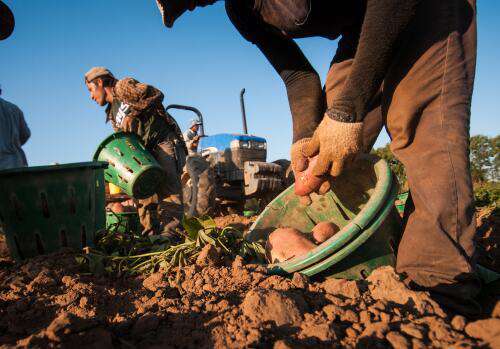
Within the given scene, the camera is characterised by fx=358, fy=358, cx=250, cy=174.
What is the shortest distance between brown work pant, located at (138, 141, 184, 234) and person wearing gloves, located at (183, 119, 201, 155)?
3.22 metres

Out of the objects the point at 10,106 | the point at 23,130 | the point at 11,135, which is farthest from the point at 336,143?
the point at 23,130

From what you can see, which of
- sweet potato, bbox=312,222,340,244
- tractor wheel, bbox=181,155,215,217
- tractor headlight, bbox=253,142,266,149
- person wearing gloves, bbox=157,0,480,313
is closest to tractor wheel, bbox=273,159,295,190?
tractor headlight, bbox=253,142,266,149

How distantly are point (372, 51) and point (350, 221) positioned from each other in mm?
688

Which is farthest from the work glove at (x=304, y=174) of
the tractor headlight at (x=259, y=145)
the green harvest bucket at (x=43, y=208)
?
the tractor headlight at (x=259, y=145)

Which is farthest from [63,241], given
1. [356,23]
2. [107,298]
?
[356,23]

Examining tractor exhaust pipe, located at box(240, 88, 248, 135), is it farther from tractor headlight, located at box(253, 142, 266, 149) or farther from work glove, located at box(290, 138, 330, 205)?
work glove, located at box(290, 138, 330, 205)

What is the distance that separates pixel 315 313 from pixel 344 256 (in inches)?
15.6

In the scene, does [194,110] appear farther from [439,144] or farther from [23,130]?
[439,144]

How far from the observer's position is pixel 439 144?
55.8 inches

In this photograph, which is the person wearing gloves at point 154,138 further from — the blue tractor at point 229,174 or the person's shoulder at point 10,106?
the blue tractor at point 229,174

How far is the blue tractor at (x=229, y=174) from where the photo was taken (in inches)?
242

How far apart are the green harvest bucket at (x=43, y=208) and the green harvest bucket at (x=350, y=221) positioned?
1.03 m

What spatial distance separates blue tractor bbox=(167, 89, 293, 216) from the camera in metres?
6.15

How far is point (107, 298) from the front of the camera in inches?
50.2
